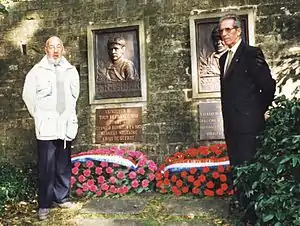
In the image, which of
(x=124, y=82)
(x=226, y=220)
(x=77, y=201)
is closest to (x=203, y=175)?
(x=226, y=220)

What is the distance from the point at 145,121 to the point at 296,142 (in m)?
3.69

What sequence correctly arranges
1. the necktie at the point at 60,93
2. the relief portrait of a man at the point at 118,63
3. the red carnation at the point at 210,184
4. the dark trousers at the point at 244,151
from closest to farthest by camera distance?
the dark trousers at the point at 244,151 → the necktie at the point at 60,93 → the red carnation at the point at 210,184 → the relief portrait of a man at the point at 118,63

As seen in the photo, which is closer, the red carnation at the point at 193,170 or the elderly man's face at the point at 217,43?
the red carnation at the point at 193,170

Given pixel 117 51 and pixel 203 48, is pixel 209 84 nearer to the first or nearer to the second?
pixel 203 48

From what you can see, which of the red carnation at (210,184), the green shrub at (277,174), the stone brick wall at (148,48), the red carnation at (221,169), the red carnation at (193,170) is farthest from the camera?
the stone brick wall at (148,48)

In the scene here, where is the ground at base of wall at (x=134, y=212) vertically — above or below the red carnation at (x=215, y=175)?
below

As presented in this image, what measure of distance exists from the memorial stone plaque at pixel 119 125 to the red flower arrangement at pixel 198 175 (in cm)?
98

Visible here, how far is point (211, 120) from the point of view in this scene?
254 inches

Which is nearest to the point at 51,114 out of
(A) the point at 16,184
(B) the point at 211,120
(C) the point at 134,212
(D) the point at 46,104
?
(D) the point at 46,104

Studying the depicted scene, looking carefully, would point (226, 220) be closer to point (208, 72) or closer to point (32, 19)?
point (208, 72)

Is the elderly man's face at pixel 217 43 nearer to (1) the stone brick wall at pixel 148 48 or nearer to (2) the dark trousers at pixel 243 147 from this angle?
(1) the stone brick wall at pixel 148 48

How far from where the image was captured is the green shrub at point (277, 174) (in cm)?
313

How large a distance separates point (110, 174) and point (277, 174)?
9.63ft

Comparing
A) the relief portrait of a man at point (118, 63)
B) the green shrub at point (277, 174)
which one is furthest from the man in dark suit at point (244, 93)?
the relief portrait of a man at point (118, 63)
